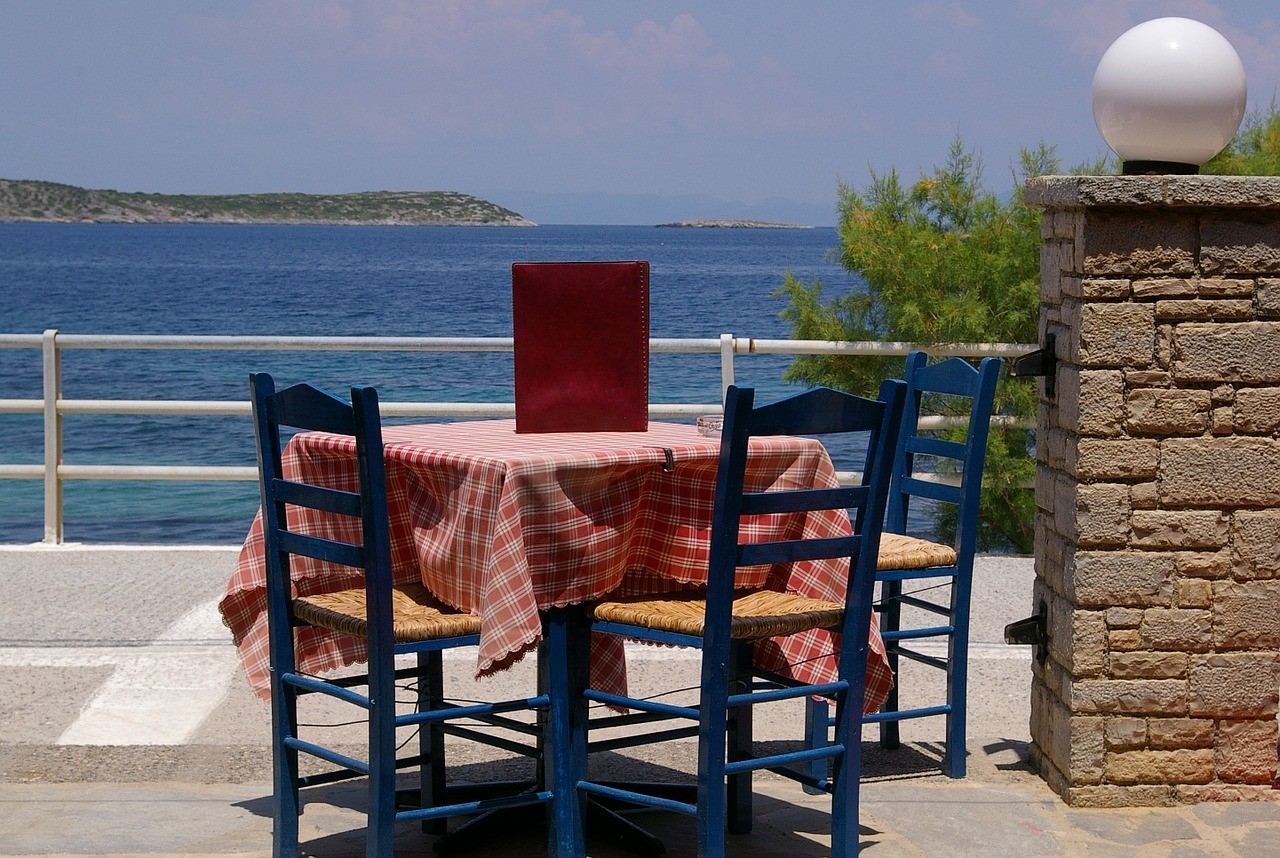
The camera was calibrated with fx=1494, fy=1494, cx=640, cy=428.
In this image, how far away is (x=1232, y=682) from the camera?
3754 millimetres

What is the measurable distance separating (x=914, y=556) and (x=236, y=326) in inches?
1765

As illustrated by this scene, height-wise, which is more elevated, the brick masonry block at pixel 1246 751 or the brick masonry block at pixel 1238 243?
the brick masonry block at pixel 1238 243

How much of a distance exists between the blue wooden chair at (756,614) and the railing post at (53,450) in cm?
452

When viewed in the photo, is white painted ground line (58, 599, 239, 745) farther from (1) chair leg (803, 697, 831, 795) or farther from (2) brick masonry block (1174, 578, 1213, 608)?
(2) brick masonry block (1174, 578, 1213, 608)

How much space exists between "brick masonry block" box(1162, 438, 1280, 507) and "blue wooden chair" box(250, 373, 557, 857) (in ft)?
5.54

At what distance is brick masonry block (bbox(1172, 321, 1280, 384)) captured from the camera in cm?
365

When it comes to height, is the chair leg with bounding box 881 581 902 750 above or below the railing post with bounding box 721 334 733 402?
below

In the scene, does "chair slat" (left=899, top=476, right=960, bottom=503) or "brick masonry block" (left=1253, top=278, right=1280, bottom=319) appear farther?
"chair slat" (left=899, top=476, right=960, bottom=503)

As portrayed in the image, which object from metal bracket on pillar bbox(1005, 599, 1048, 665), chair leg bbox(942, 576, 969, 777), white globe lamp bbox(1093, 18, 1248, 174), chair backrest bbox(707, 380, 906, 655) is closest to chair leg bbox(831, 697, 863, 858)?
chair backrest bbox(707, 380, 906, 655)

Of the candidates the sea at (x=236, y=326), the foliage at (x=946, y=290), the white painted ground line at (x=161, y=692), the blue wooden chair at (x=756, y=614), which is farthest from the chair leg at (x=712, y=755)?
the sea at (x=236, y=326)

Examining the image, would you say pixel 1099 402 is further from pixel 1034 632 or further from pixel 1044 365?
pixel 1034 632

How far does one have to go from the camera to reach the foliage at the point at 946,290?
886 centimetres

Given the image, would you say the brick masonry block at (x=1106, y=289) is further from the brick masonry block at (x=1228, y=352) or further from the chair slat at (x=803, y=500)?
the chair slat at (x=803, y=500)

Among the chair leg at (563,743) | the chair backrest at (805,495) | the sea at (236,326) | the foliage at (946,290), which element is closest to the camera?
the chair backrest at (805,495)
